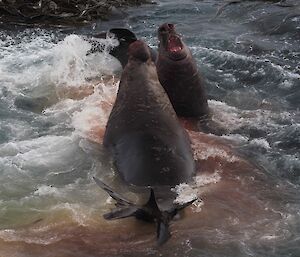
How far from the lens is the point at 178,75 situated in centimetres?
760

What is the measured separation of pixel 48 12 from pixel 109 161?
22.1 feet

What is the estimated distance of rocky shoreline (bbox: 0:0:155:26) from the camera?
12320mm

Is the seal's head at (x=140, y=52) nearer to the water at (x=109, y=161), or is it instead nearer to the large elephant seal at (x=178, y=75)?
the large elephant seal at (x=178, y=75)

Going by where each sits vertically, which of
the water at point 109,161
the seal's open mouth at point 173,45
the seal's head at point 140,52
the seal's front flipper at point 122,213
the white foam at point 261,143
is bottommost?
the white foam at point 261,143

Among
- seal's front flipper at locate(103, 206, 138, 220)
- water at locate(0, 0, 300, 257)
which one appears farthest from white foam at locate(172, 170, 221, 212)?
seal's front flipper at locate(103, 206, 138, 220)

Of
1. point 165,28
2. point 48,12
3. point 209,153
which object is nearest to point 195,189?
point 209,153

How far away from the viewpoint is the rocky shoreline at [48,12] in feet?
40.4

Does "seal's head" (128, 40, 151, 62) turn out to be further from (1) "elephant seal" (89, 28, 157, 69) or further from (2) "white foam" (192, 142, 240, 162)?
(1) "elephant seal" (89, 28, 157, 69)

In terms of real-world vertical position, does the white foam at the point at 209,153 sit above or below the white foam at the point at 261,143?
above

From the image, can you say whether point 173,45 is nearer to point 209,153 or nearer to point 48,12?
point 209,153

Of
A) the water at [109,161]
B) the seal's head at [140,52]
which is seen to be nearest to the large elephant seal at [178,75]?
the water at [109,161]

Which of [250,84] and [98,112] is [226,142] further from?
[250,84]

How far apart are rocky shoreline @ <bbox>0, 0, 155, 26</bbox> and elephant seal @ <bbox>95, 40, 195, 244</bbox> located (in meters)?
6.17

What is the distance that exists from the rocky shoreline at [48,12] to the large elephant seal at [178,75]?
5.28m
